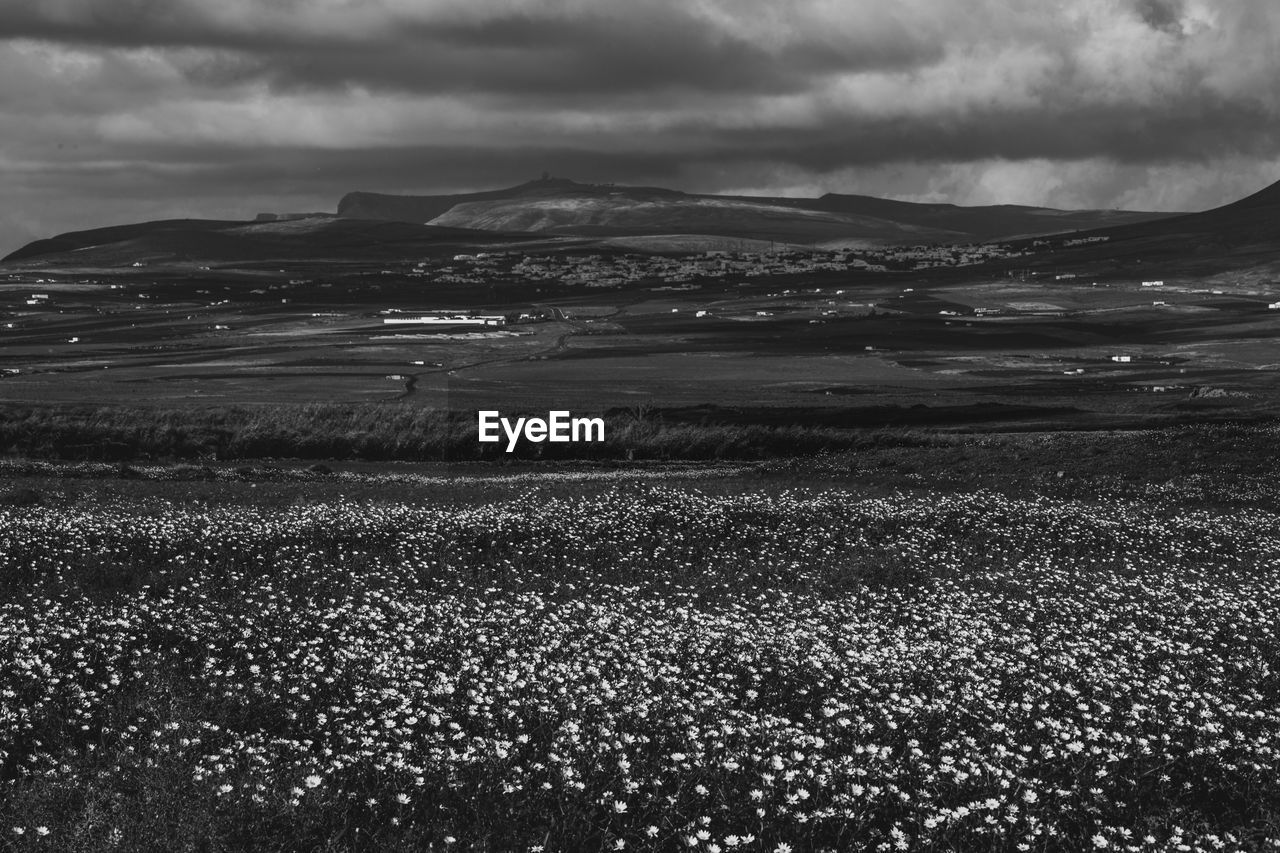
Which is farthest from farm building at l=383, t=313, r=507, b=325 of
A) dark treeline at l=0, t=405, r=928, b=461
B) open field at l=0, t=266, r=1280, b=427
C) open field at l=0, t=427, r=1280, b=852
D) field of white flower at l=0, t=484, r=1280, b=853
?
field of white flower at l=0, t=484, r=1280, b=853

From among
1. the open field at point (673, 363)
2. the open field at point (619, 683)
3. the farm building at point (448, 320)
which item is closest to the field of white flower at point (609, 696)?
the open field at point (619, 683)

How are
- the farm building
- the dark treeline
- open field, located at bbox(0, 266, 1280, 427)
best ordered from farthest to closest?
the farm building, open field, located at bbox(0, 266, 1280, 427), the dark treeline

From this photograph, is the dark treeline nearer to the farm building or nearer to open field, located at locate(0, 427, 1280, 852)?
open field, located at locate(0, 427, 1280, 852)

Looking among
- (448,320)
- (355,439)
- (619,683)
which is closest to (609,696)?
(619,683)

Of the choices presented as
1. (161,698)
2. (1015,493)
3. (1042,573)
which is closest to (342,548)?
(161,698)

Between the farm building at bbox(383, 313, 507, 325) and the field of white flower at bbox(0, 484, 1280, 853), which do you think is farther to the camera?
the farm building at bbox(383, 313, 507, 325)

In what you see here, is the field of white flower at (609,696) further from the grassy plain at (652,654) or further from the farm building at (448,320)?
the farm building at (448,320)

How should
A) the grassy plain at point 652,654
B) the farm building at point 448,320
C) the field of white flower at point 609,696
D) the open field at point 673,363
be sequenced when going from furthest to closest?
the farm building at point 448,320 → the open field at point 673,363 → the grassy plain at point 652,654 → the field of white flower at point 609,696
